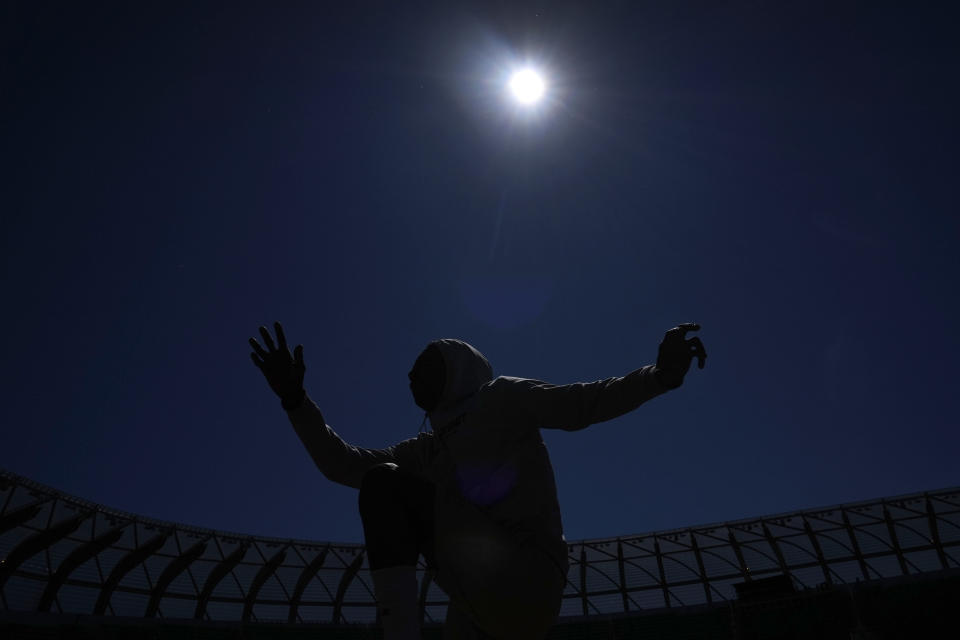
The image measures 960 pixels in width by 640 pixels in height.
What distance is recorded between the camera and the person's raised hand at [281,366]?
294cm

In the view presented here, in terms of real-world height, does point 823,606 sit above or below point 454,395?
above

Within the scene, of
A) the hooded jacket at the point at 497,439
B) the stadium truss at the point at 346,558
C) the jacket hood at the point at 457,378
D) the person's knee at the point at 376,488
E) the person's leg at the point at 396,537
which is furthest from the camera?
the stadium truss at the point at 346,558

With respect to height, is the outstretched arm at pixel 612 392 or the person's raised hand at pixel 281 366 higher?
the person's raised hand at pixel 281 366

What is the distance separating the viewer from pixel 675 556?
28.0 m

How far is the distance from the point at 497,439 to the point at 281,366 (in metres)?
1.23

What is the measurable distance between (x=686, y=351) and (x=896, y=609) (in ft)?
95.7

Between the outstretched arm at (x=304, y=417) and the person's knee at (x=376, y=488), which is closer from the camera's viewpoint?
the person's knee at (x=376, y=488)

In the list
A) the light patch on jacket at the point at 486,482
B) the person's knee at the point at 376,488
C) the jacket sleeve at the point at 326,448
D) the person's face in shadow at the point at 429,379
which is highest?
the person's face in shadow at the point at 429,379

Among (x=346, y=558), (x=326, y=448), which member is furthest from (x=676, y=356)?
(x=346, y=558)

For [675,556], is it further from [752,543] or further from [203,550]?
[203,550]

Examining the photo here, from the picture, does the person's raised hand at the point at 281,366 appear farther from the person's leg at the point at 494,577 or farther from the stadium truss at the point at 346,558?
the stadium truss at the point at 346,558

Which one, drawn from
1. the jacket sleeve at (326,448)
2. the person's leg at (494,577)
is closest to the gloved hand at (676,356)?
the person's leg at (494,577)

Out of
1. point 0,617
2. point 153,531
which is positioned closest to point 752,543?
point 153,531

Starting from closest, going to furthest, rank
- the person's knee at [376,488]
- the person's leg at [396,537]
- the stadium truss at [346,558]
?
the person's leg at [396,537] → the person's knee at [376,488] → the stadium truss at [346,558]
